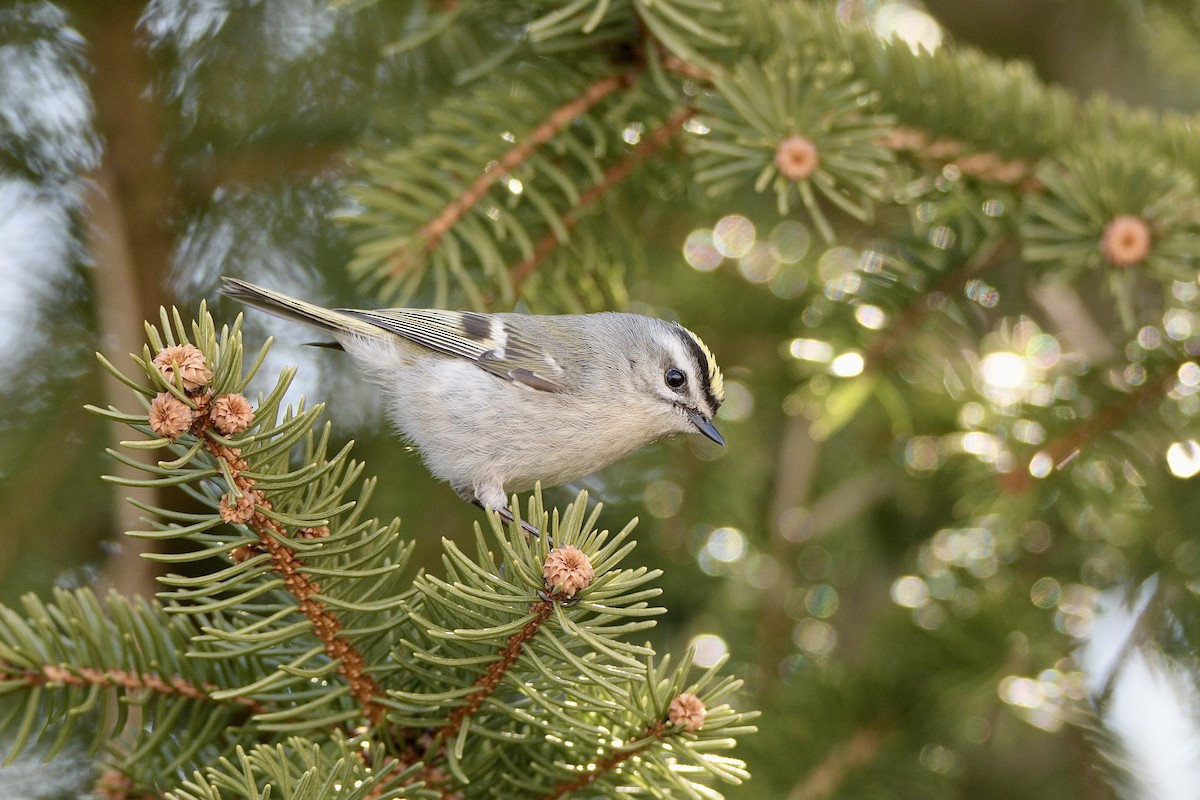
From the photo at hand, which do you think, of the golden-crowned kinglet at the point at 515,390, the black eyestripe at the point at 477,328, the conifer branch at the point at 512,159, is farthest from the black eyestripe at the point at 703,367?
the conifer branch at the point at 512,159

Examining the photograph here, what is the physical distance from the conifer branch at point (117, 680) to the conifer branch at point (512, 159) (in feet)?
2.61

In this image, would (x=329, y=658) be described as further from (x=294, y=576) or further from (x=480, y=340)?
(x=480, y=340)

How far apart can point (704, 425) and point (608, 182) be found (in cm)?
55

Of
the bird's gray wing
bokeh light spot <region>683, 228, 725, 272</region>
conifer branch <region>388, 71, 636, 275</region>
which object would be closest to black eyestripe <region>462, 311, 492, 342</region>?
the bird's gray wing

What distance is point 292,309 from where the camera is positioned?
195 cm

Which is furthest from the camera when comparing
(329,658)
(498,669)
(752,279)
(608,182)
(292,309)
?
Result: (752,279)

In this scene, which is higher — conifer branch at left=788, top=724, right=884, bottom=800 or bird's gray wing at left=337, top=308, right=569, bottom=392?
bird's gray wing at left=337, top=308, right=569, bottom=392

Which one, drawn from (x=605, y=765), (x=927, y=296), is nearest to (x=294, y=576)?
(x=605, y=765)

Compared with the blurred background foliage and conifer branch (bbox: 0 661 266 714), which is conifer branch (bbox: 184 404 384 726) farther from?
the blurred background foliage

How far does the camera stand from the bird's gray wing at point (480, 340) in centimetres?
220

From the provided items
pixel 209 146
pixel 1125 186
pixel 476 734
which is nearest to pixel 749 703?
pixel 476 734

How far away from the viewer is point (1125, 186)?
1.92 meters

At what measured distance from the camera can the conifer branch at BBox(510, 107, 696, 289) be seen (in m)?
2.06

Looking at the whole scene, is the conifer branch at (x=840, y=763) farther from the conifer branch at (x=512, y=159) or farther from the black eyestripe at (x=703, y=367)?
the conifer branch at (x=512, y=159)
